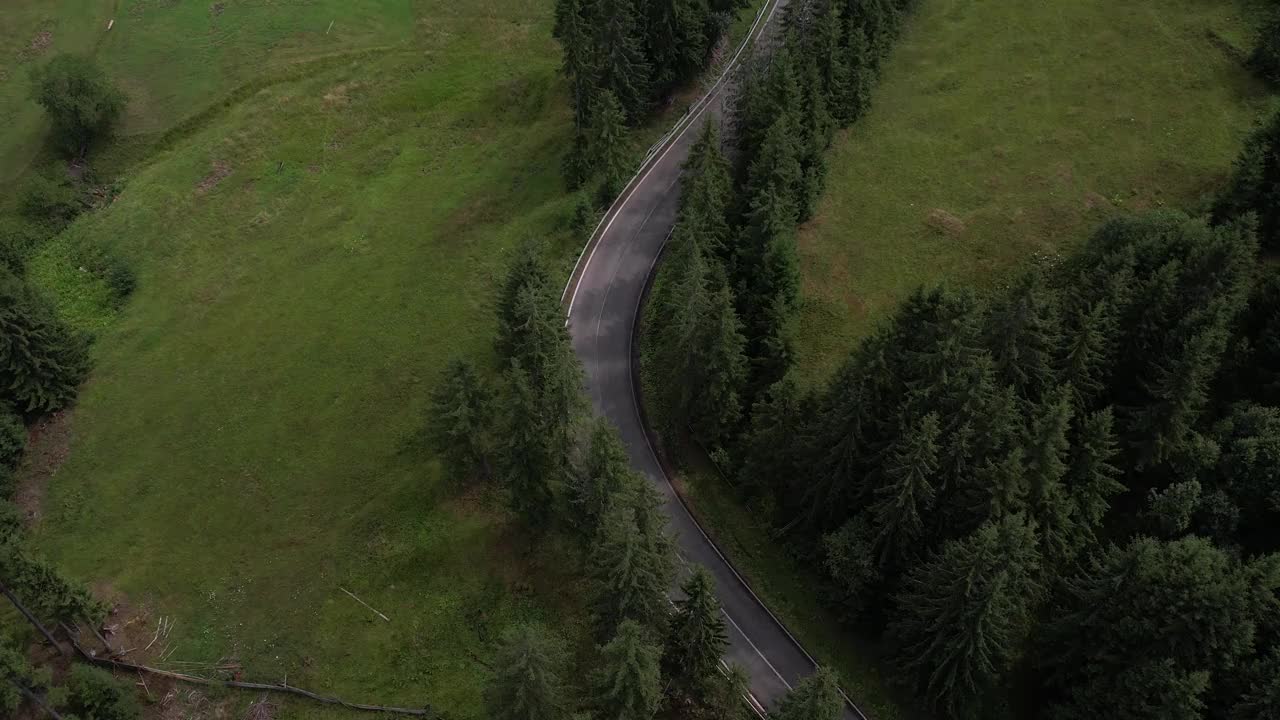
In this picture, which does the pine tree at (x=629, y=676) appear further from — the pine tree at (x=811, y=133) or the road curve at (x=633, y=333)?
the pine tree at (x=811, y=133)

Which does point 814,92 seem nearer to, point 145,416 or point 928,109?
point 928,109

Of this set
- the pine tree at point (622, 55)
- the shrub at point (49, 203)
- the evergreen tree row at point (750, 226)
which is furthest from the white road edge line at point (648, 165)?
the shrub at point (49, 203)

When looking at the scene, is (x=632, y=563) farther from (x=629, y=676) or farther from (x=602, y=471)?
(x=602, y=471)

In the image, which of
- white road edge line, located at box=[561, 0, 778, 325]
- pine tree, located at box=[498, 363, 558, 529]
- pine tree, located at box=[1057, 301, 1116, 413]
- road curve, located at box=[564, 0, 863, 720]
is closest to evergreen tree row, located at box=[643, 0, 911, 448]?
road curve, located at box=[564, 0, 863, 720]

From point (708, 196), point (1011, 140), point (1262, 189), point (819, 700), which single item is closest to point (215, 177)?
point (708, 196)

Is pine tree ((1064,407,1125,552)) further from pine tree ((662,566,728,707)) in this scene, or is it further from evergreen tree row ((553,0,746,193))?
evergreen tree row ((553,0,746,193))

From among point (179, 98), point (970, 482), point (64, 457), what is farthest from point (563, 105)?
point (970, 482)
